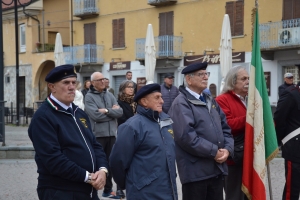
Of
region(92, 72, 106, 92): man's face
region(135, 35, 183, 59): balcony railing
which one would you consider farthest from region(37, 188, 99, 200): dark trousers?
region(135, 35, 183, 59): balcony railing

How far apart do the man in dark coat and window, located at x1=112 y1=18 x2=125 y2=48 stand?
27001 mm

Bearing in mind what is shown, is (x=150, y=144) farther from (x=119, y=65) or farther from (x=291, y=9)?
(x=119, y=65)

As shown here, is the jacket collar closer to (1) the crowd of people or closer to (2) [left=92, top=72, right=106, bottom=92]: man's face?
(1) the crowd of people

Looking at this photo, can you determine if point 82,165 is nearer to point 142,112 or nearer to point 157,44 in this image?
point 142,112

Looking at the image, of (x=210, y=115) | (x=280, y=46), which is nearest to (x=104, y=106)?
(x=210, y=115)

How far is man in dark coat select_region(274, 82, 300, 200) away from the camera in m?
6.78

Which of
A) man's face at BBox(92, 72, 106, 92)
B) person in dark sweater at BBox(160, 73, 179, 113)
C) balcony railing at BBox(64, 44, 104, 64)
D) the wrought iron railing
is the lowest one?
person in dark sweater at BBox(160, 73, 179, 113)

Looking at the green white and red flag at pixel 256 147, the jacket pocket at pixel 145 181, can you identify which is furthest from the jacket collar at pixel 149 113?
the green white and red flag at pixel 256 147

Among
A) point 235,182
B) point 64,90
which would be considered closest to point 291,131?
point 235,182

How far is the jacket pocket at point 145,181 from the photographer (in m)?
4.81

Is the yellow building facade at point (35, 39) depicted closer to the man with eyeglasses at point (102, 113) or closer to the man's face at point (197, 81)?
the man with eyeglasses at point (102, 113)

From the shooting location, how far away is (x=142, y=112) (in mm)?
5008

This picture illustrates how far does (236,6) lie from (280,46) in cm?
351

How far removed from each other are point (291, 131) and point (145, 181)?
2.75 meters
